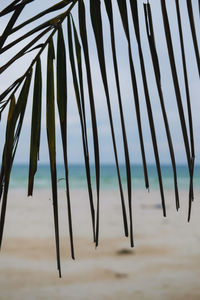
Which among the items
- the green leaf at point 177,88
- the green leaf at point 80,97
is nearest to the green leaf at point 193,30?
the green leaf at point 177,88

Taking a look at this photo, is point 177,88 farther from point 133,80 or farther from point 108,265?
point 108,265

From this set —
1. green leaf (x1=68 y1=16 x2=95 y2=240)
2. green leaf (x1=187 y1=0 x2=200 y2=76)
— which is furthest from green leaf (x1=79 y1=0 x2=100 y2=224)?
green leaf (x1=187 y1=0 x2=200 y2=76)

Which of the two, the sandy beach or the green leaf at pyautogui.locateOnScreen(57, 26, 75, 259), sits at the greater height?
the green leaf at pyautogui.locateOnScreen(57, 26, 75, 259)

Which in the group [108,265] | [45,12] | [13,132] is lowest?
[108,265]

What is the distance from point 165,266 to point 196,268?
17.2 inches

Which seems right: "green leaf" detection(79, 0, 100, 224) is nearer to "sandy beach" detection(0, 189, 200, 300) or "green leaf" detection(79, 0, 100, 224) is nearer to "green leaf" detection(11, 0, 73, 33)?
"green leaf" detection(11, 0, 73, 33)

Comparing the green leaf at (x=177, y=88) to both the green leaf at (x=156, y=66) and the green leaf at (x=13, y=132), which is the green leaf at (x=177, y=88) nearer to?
the green leaf at (x=156, y=66)

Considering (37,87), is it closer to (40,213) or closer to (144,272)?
(144,272)

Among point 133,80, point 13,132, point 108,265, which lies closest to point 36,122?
point 13,132

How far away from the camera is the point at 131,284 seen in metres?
6.02

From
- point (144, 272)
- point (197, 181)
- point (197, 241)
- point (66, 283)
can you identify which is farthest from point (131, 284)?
point (197, 181)

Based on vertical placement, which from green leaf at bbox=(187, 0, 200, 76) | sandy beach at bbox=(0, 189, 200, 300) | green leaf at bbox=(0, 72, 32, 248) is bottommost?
sandy beach at bbox=(0, 189, 200, 300)

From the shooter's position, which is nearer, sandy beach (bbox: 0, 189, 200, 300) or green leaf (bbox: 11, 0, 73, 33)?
green leaf (bbox: 11, 0, 73, 33)

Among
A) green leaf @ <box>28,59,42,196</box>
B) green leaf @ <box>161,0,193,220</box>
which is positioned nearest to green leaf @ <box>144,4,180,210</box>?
green leaf @ <box>161,0,193,220</box>
